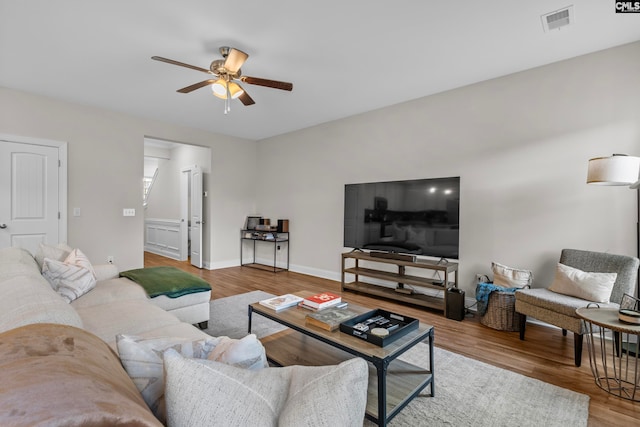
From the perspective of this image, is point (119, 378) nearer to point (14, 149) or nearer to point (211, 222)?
point (14, 149)

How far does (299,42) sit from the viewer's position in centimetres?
270

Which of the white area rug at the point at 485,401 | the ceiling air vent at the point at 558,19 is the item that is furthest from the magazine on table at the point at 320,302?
the ceiling air vent at the point at 558,19

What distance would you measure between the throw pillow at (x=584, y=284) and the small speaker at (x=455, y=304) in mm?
820

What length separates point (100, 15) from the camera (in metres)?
2.34

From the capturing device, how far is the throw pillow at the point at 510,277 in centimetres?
308

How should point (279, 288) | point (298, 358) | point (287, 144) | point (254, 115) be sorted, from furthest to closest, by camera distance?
point (287, 144)
point (254, 115)
point (279, 288)
point (298, 358)

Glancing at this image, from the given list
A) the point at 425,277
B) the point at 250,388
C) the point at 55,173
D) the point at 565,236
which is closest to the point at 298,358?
the point at 250,388

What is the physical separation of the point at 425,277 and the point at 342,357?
2260 mm

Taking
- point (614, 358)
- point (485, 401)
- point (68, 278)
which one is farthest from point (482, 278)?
point (68, 278)

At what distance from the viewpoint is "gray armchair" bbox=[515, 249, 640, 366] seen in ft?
7.60

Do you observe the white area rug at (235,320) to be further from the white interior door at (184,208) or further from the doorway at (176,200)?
the white interior door at (184,208)

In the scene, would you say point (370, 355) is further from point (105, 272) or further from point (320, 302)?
point (105, 272)

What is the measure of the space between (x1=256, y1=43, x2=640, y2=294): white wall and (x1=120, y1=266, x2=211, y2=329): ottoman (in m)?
2.84

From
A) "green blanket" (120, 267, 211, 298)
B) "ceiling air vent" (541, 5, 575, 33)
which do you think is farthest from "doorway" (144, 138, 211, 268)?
"ceiling air vent" (541, 5, 575, 33)
